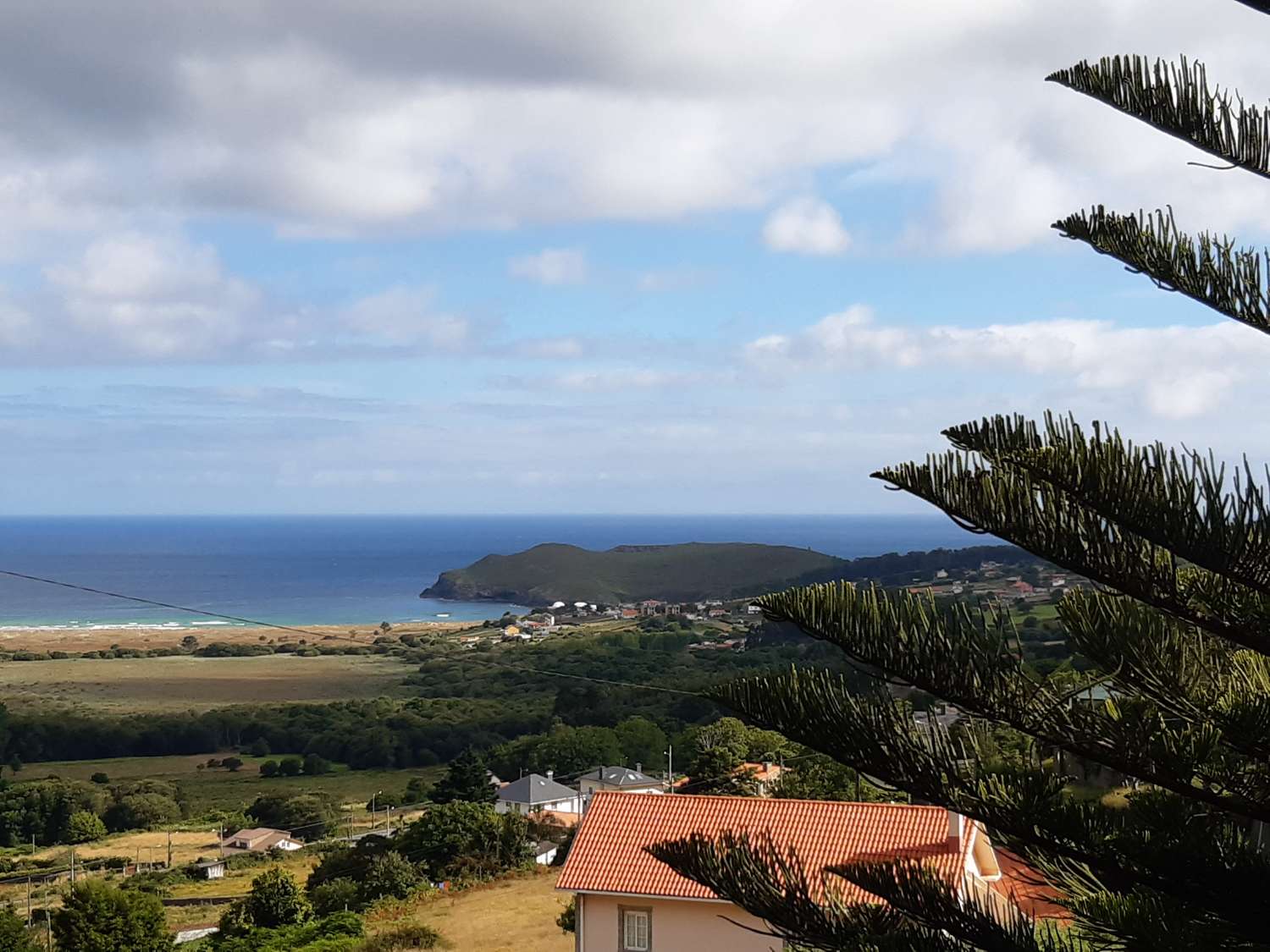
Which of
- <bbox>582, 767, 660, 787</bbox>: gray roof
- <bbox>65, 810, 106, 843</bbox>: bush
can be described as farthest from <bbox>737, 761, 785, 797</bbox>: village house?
<bbox>65, 810, 106, 843</bbox>: bush

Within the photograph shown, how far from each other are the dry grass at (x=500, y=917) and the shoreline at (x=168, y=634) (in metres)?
50.0

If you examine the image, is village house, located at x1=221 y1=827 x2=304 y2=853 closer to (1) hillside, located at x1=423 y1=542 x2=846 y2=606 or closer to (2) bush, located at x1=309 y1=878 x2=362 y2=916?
(2) bush, located at x1=309 y1=878 x2=362 y2=916

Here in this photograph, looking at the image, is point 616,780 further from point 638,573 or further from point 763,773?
point 638,573

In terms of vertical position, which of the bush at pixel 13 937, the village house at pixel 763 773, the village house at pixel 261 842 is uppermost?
the village house at pixel 763 773

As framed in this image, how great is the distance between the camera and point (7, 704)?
172 feet

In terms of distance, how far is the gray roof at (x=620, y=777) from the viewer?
30.0 m

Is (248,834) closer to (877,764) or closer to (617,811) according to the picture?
(617,811)

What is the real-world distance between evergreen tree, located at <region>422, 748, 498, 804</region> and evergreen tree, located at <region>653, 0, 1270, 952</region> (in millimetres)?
25394

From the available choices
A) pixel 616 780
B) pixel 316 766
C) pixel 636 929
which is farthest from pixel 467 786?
pixel 316 766

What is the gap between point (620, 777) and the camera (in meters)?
31.1

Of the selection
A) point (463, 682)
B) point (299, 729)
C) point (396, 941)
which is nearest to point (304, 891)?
point (396, 941)

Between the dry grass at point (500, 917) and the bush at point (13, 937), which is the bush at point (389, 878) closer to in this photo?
the dry grass at point (500, 917)

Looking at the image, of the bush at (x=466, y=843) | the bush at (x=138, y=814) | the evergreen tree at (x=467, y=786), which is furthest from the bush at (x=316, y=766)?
the bush at (x=466, y=843)

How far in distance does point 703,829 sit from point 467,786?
1670 cm
